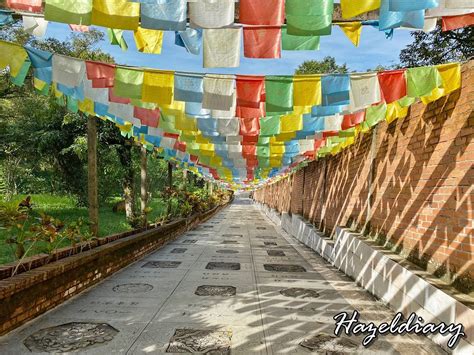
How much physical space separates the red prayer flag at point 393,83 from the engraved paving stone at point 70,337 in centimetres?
410

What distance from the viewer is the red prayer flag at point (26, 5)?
3158 mm

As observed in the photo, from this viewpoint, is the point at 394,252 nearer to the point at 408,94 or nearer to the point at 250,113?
the point at 408,94

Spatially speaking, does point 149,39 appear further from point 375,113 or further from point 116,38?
point 375,113

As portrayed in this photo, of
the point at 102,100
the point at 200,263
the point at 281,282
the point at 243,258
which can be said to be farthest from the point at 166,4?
the point at 243,258

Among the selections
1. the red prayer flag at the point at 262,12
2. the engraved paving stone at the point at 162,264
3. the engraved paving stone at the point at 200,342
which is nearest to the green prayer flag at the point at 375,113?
the red prayer flag at the point at 262,12

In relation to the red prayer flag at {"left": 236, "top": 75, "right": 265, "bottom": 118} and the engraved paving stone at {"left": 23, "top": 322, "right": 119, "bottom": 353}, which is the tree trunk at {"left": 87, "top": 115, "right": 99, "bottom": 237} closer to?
the engraved paving stone at {"left": 23, "top": 322, "right": 119, "bottom": 353}

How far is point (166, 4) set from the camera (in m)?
3.03

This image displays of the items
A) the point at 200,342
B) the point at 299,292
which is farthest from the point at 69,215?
the point at 200,342

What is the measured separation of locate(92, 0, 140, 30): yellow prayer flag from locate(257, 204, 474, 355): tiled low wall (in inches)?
149

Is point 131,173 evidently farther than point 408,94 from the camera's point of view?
Yes

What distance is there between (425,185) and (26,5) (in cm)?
500

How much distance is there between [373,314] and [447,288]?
109 cm

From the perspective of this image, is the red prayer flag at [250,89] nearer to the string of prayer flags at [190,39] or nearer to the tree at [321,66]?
the string of prayer flags at [190,39]

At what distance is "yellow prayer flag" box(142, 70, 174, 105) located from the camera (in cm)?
448
